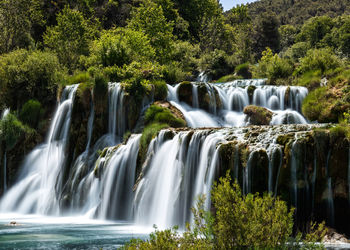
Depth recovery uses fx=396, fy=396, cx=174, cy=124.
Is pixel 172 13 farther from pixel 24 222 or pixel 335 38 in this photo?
pixel 24 222

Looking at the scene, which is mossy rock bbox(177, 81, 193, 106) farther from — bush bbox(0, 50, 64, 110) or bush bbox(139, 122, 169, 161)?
bush bbox(0, 50, 64, 110)

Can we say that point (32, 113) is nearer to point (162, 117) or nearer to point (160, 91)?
point (160, 91)

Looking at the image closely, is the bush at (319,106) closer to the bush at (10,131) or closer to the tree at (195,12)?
the bush at (10,131)

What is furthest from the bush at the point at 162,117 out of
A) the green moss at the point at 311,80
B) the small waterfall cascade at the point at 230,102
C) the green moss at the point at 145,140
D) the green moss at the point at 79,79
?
the green moss at the point at 311,80

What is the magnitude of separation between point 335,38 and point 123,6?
124ft

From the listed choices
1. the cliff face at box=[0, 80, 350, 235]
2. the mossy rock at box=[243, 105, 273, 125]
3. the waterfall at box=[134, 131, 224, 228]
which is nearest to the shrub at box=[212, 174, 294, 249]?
the cliff face at box=[0, 80, 350, 235]

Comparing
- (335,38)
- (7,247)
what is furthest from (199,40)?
(7,247)

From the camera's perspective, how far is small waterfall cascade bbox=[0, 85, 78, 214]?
2139cm

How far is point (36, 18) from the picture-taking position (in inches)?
1672

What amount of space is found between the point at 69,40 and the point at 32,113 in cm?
1279

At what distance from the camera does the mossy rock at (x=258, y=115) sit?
20641 mm

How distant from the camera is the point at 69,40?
3547 centimetres

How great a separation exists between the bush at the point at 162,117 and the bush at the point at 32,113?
24.6 ft

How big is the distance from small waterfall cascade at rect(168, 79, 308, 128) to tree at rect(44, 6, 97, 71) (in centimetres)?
1332
